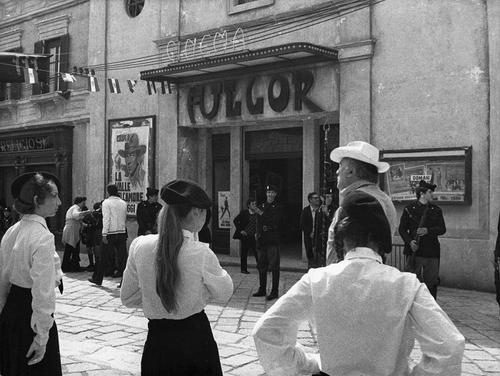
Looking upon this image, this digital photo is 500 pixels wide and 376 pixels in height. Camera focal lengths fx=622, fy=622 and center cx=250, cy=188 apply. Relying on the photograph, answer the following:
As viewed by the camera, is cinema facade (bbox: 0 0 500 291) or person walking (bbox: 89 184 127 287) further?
person walking (bbox: 89 184 127 287)

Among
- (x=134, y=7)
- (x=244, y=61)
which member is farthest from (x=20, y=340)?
(x=134, y=7)

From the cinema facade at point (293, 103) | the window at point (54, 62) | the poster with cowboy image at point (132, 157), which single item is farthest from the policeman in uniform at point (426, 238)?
the window at point (54, 62)

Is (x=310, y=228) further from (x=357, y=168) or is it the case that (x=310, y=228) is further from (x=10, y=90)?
(x=10, y=90)

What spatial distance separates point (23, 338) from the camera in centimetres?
361

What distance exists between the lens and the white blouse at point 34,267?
3.49 meters

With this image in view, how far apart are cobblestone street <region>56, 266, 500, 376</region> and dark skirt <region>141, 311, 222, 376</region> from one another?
2282 mm

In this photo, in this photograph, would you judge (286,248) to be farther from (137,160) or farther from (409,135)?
(409,135)

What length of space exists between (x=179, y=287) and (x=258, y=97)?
10.6 metres

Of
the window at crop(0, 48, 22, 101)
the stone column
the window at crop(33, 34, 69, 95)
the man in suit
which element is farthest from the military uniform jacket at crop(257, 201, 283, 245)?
the window at crop(0, 48, 22, 101)

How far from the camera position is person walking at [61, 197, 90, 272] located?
12414 mm

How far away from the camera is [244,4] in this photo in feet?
44.9

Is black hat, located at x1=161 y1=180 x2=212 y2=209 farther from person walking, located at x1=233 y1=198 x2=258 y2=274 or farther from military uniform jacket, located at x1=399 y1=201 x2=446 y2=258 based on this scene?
person walking, located at x1=233 y1=198 x2=258 y2=274

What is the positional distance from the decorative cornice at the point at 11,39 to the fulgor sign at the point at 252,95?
23.7 feet

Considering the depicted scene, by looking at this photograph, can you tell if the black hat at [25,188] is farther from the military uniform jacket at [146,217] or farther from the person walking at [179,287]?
the military uniform jacket at [146,217]
